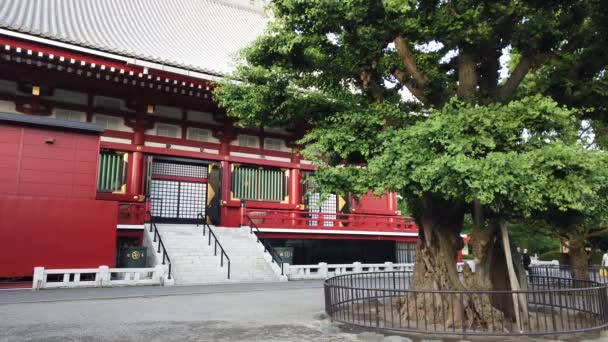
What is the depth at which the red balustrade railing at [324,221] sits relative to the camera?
16953mm

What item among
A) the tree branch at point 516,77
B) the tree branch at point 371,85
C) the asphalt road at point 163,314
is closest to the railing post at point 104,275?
the asphalt road at point 163,314

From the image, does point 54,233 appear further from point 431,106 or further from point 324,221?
point 324,221

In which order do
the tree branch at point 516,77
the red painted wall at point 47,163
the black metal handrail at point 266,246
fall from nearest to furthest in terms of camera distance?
the tree branch at point 516,77 < the red painted wall at point 47,163 < the black metal handrail at point 266,246

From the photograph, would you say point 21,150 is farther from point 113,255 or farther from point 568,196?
point 568,196

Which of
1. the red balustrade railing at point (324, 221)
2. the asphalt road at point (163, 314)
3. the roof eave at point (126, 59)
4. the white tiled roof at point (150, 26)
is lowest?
the asphalt road at point (163, 314)

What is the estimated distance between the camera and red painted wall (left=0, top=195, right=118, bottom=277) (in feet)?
36.6

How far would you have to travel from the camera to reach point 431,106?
26.6ft

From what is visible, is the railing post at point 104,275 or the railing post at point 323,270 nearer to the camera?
the railing post at point 104,275

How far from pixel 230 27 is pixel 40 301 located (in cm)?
A: 1793

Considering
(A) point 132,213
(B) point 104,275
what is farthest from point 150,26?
(B) point 104,275

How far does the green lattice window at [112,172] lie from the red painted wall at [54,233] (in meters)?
2.94

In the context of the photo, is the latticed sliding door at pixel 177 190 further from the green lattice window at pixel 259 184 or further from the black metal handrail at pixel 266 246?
the black metal handrail at pixel 266 246

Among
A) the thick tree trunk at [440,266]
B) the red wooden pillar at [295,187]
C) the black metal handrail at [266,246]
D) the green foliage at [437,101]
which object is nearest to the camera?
the green foliage at [437,101]

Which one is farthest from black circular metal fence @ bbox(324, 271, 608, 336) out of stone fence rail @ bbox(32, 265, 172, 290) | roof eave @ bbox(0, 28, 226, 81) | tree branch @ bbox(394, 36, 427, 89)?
roof eave @ bbox(0, 28, 226, 81)
